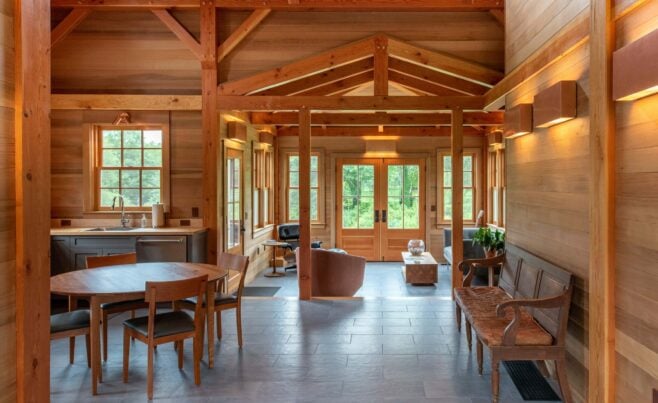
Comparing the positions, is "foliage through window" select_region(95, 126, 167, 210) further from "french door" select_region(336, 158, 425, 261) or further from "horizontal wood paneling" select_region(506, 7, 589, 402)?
"french door" select_region(336, 158, 425, 261)

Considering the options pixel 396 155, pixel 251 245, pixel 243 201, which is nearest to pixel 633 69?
pixel 243 201

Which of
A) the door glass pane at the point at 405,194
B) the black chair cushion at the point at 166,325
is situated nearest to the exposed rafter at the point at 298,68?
the black chair cushion at the point at 166,325

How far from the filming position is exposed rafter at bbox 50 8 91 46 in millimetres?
5406

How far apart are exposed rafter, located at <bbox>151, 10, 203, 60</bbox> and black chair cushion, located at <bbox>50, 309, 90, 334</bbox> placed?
10.9 ft

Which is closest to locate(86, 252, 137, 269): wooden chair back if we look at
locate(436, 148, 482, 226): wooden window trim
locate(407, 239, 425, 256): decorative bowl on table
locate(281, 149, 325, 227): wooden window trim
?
locate(407, 239, 425, 256): decorative bowl on table

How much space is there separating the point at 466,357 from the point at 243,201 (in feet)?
14.6

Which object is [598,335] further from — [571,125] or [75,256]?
[75,256]

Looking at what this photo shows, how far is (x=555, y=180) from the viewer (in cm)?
324

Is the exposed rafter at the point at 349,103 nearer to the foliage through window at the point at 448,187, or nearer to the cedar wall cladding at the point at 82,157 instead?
the cedar wall cladding at the point at 82,157

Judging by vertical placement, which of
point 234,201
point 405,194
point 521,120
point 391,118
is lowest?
point 234,201

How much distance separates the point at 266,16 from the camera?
5453 mm

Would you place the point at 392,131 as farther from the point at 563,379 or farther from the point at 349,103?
the point at 563,379

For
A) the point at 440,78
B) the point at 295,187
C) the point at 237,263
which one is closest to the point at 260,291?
the point at 237,263

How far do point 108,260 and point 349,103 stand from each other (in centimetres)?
311
